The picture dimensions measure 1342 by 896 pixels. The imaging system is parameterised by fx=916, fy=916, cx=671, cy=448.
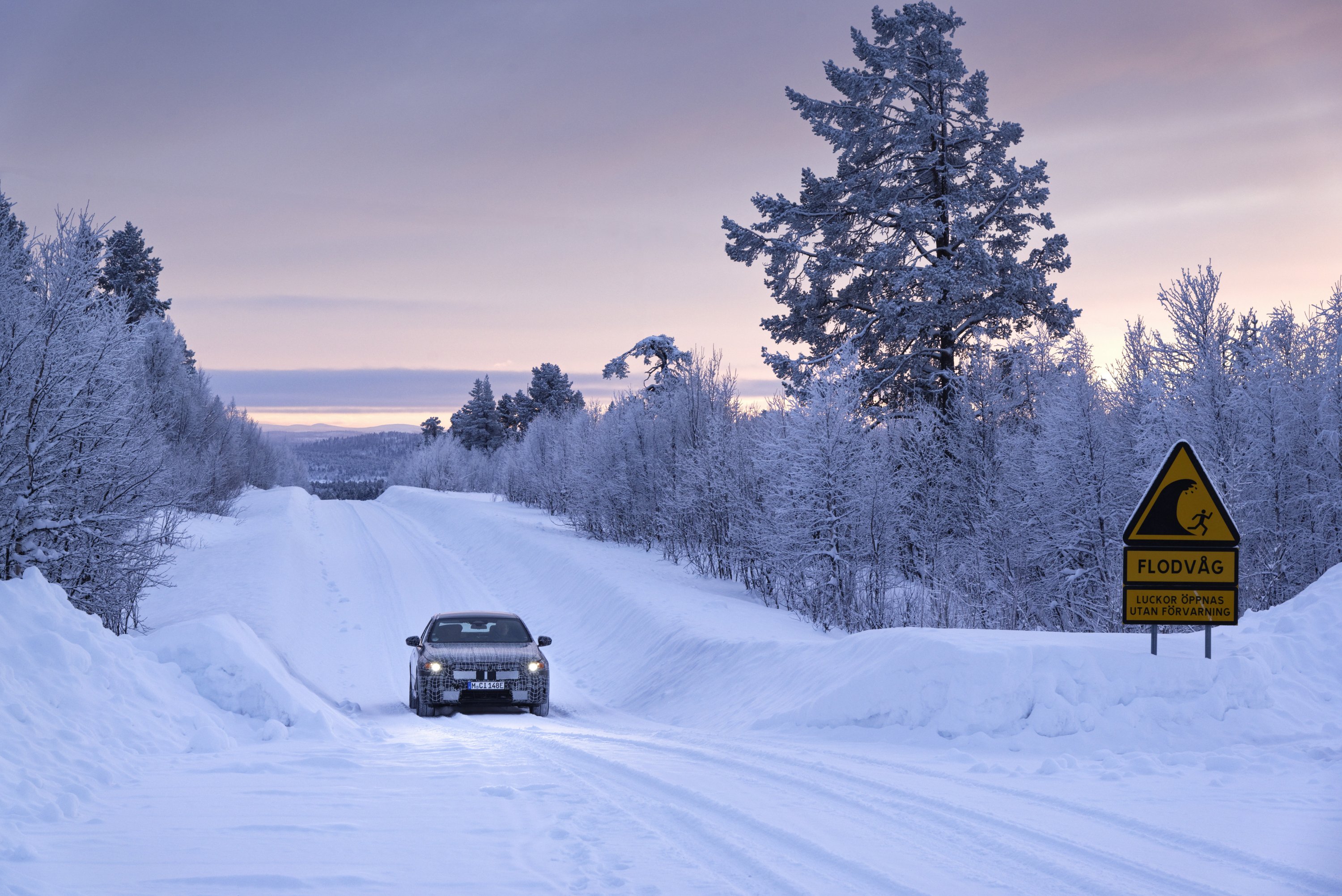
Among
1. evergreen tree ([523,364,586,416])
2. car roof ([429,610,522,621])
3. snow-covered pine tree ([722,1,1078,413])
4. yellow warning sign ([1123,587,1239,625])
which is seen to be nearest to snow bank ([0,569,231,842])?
car roof ([429,610,522,621])

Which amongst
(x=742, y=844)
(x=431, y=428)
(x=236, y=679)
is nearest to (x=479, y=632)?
(x=236, y=679)

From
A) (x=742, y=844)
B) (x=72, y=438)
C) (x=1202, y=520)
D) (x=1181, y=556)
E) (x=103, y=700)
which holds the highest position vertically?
(x=72, y=438)

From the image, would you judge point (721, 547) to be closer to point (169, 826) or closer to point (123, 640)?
point (123, 640)

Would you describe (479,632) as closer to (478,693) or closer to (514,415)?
(478,693)

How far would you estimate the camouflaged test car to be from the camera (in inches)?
525

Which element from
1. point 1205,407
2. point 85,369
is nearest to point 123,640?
point 85,369

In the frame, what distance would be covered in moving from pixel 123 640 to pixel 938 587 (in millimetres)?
13994

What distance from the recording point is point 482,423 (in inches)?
4402

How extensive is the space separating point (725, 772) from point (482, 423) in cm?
10658

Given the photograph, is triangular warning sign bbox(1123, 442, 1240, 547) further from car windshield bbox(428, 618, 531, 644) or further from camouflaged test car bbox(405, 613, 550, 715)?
car windshield bbox(428, 618, 531, 644)

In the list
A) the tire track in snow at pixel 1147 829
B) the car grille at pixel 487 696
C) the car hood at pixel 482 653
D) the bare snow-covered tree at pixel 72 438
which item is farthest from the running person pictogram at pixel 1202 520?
the bare snow-covered tree at pixel 72 438

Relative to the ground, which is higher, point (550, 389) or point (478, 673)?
point (550, 389)

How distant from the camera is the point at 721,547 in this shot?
2927 centimetres

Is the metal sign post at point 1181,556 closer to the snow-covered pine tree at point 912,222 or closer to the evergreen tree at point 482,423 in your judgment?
the snow-covered pine tree at point 912,222
